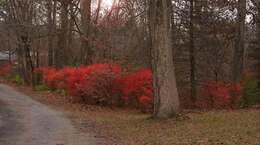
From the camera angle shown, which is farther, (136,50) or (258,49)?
(136,50)

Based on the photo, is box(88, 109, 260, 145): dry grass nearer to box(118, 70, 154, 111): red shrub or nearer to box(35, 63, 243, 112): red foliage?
box(118, 70, 154, 111): red shrub

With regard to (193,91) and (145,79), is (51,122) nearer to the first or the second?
(145,79)

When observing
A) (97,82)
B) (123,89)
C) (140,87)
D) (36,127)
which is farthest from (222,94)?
(36,127)

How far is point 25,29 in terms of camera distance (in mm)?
19719

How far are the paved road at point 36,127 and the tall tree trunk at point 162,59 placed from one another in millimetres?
2964

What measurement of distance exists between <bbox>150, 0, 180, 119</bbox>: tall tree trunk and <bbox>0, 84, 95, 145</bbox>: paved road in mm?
2964

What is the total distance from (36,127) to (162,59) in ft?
15.5

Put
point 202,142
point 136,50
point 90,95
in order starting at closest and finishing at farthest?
point 202,142 → point 90,95 → point 136,50

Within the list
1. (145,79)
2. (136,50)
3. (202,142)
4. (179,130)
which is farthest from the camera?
(136,50)

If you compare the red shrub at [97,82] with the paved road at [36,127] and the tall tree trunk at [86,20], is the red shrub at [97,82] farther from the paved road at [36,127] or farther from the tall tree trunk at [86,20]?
the tall tree trunk at [86,20]

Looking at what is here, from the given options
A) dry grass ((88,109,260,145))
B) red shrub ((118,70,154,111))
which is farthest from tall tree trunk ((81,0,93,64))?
dry grass ((88,109,260,145))

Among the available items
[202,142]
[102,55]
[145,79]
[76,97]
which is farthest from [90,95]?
[102,55]

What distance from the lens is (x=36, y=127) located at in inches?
371

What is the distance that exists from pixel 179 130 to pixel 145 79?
20.3 ft
